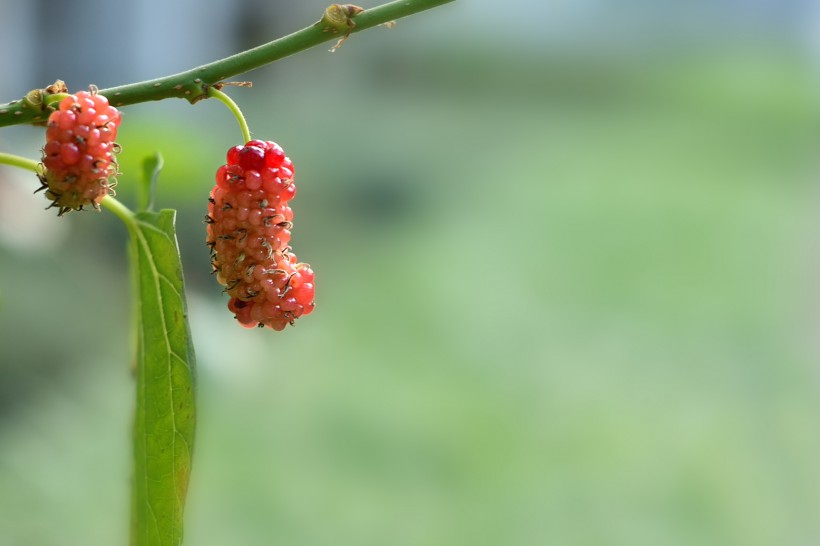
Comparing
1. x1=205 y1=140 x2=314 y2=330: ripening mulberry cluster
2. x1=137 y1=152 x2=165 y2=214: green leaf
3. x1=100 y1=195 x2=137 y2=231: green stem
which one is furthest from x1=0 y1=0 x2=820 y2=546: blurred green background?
x1=205 y1=140 x2=314 y2=330: ripening mulberry cluster

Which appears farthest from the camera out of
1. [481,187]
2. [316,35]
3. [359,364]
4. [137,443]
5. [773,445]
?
[481,187]

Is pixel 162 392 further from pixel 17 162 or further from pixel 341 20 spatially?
pixel 341 20

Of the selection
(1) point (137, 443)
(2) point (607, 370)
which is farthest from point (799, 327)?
(1) point (137, 443)

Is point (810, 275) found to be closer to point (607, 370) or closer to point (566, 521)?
point (607, 370)

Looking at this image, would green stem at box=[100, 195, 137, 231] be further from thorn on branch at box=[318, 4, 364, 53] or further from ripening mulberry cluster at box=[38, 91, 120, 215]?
thorn on branch at box=[318, 4, 364, 53]

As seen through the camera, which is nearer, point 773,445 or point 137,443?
point 137,443

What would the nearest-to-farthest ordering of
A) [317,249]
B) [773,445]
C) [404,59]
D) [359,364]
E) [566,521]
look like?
[566,521] < [773,445] < [359,364] < [317,249] < [404,59]

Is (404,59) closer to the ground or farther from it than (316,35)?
closer to the ground

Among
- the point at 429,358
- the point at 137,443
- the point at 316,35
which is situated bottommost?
the point at 429,358
